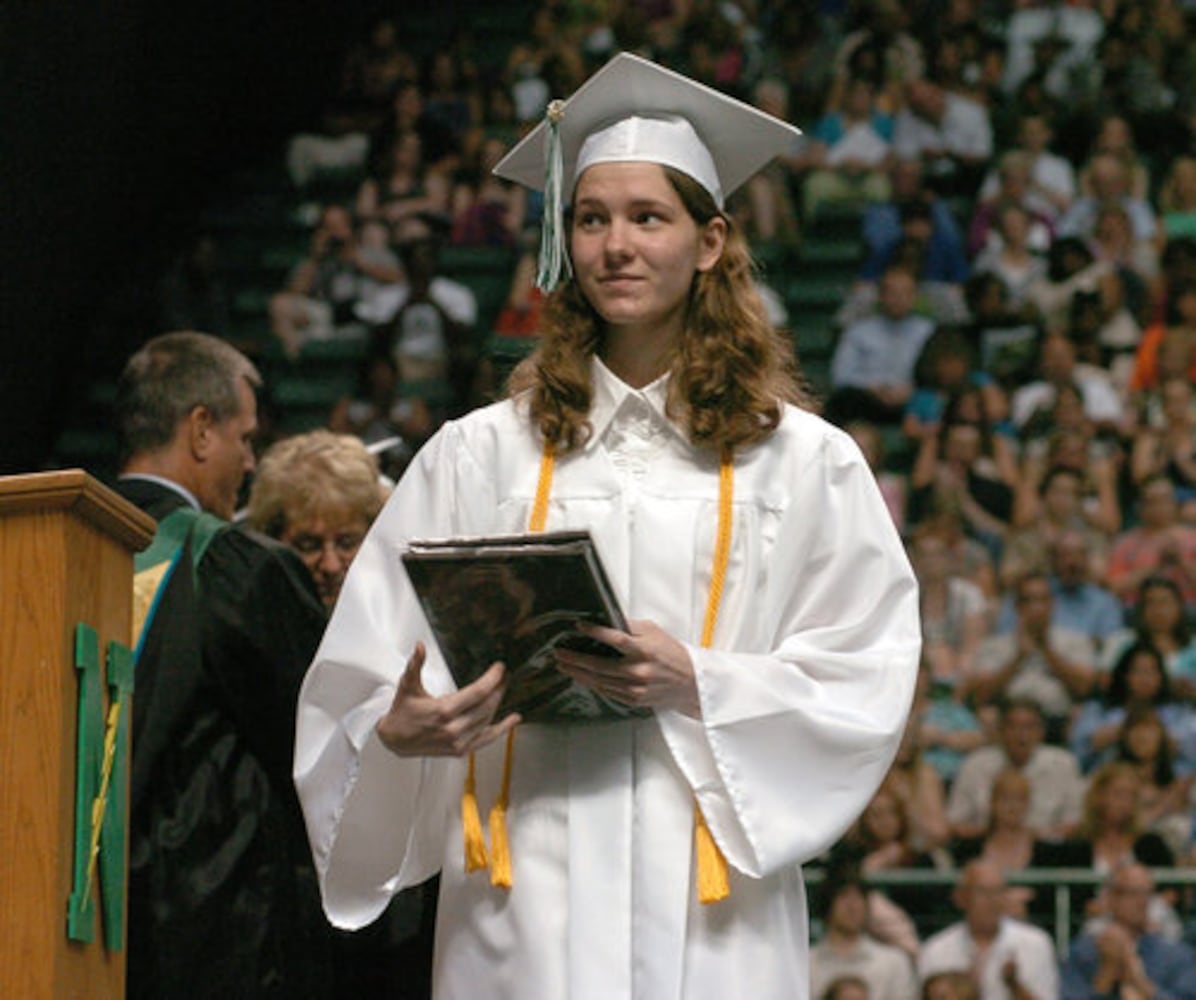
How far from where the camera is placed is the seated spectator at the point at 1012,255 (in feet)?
37.8

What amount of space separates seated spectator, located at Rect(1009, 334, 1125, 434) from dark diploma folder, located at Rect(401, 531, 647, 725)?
7366mm

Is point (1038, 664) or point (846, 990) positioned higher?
point (1038, 664)

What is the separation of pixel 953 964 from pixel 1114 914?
537mm

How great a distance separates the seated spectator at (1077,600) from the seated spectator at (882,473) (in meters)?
0.71

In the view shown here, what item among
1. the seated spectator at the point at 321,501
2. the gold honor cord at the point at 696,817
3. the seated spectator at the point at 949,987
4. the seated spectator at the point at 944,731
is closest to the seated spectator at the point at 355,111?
the seated spectator at the point at 944,731

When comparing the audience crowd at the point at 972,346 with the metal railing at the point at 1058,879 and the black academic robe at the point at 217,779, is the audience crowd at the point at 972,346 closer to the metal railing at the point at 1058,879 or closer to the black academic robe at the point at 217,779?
the metal railing at the point at 1058,879

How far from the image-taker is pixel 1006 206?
11.8m

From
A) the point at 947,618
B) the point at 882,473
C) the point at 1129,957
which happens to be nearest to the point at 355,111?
the point at 882,473

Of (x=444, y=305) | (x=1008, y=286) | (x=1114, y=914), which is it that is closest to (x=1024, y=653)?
(x=1114, y=914)

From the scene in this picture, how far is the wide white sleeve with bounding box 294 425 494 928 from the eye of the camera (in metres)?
3.68

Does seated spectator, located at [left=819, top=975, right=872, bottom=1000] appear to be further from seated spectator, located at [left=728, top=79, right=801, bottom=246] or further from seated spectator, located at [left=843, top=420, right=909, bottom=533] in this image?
A: seated spectator, located at [left=728, top=79, right=801, bottom=246]

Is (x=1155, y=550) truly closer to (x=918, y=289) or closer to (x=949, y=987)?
(x=918, y=289)

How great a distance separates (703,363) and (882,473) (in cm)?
705

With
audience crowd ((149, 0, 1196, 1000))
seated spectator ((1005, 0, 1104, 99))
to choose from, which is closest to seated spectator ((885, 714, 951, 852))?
audience crowd ((149, 0, 1196, 1000))
